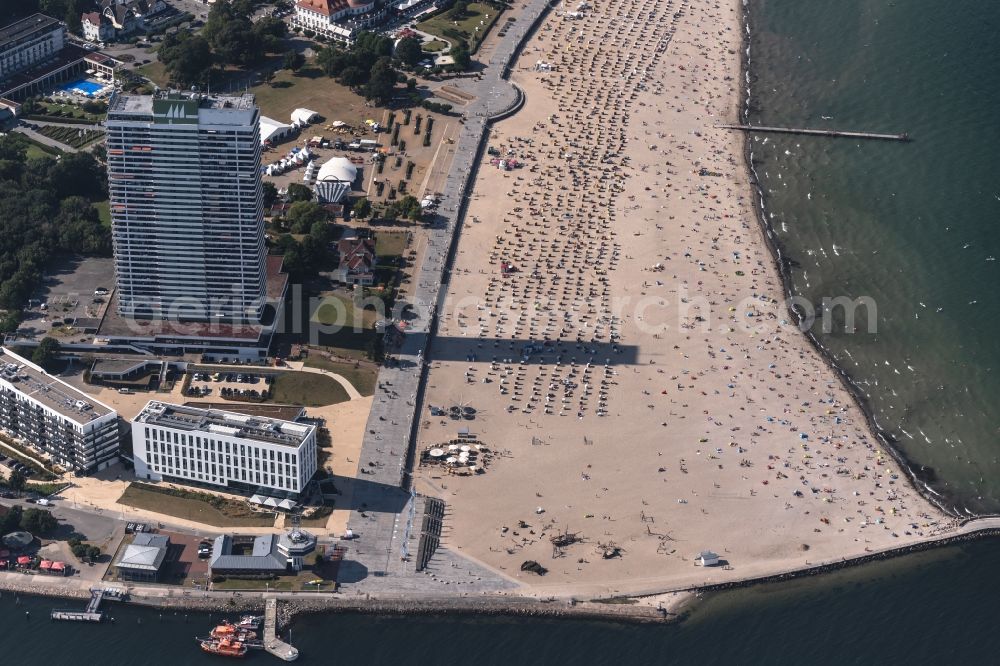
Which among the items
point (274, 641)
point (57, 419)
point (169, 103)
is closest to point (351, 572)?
point (274, 641)

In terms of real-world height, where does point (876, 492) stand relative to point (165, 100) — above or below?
below

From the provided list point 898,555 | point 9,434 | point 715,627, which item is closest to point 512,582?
point 715,627

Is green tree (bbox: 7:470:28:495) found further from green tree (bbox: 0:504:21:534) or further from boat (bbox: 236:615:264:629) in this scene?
boat (bbox: 236:615:264:629)

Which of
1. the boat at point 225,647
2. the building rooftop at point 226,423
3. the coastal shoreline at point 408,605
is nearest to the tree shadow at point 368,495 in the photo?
the building rooftop at point 226,423

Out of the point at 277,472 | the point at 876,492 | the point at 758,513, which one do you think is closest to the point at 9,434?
the point at 277,472

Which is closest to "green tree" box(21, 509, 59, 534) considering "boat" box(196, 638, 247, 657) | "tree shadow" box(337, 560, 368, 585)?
"boat" box(196, 638, 247, 657)

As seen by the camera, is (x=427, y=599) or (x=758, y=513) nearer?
(x=427, y=599)

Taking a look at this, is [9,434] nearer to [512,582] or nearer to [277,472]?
[277,472]
